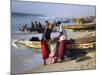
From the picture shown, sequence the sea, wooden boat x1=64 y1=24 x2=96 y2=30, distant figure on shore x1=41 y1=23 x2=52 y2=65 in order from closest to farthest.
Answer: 1. the sea
2. distant figure on shore x1=41 y1=23 x2=52 y2=65
3. wooden boat x1=64 y1=24 x2=96 y2=30

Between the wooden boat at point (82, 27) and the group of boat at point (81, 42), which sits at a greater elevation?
the wooden boat at point (82, 27)

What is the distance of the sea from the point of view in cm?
194

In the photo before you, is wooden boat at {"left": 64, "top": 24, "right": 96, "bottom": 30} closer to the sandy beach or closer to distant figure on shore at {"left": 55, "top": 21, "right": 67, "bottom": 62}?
distant figure on shore at {"left": 55, "top": 21, "right": 67, "bottom": 62}

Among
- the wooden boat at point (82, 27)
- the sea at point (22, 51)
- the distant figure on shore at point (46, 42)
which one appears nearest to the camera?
the sea at point (22, 51)

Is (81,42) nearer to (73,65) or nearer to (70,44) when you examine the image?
(70,44)

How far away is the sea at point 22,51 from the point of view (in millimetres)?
1942

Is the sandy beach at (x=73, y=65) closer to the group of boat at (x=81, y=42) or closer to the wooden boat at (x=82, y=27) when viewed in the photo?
the group of boat at (x=81, y=42)

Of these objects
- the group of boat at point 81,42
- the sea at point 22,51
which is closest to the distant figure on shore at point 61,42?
the group of boat at point 81,42

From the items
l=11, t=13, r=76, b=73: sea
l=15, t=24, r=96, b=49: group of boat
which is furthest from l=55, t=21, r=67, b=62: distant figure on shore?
l=11, t=13, r=76, b=73: sea

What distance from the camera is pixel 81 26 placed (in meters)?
2.20

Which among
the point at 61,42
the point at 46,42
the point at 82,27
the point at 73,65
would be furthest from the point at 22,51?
the point at 82,27

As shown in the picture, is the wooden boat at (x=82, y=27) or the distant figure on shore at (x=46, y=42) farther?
the wooden boat at (x=82, y=27)

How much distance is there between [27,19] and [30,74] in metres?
0.55
